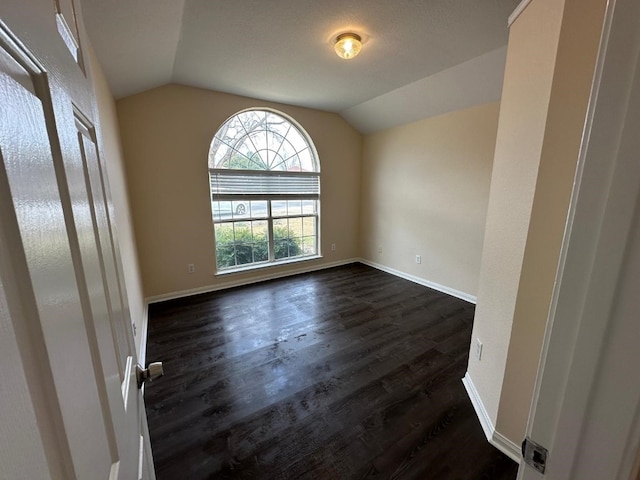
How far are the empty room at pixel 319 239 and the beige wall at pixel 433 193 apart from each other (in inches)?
1.2

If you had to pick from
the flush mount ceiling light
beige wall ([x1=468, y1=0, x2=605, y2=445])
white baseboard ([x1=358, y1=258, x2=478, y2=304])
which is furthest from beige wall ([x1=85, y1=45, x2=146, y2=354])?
white baseboard ([x1=358, y1=258, x2=478, y2=304])

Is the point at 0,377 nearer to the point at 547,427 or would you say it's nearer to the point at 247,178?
the point at 547,427

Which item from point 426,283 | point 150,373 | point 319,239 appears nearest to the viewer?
point 150,373

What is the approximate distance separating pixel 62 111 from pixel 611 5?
0.90m

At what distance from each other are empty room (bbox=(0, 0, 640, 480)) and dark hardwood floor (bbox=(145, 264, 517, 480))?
17mm

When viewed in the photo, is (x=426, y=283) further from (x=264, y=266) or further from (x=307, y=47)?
(x=307, y=47)

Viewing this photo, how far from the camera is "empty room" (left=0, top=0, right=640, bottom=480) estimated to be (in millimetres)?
388

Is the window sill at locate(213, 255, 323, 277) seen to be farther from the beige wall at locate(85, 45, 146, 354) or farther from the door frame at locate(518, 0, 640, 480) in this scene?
the door frame at locate(518, 0, 640, 480)

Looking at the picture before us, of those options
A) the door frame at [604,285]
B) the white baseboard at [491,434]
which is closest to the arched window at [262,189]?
the white baseboard at [491,434]

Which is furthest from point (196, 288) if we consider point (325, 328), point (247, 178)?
point (325, 328)

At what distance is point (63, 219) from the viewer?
0.39 meters

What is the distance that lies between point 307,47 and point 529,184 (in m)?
2.03

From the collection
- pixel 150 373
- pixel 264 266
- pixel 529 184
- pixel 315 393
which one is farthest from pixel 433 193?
pixel 150 373

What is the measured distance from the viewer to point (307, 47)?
227cm
